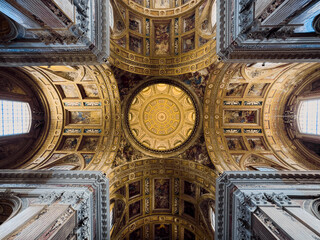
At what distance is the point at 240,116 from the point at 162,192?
10.9 metres

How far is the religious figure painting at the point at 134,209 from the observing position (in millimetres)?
15454

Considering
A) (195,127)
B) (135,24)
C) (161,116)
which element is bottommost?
(195,127)

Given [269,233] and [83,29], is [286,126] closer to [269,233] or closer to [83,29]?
[269,233]

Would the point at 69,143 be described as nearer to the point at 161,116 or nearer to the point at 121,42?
the point at 161,116

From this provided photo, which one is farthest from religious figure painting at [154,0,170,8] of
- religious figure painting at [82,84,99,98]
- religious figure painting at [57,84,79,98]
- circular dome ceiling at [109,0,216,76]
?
religious figure painting at [57,84,79,98]

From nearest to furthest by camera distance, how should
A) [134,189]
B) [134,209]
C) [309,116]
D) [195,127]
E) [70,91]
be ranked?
1. [309,116]
2. [70,91]
3. [195,127]
4. [134,189]
5. [134,209]

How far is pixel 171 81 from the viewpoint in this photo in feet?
49.6

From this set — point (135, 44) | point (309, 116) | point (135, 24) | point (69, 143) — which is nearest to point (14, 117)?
point (69, 143)

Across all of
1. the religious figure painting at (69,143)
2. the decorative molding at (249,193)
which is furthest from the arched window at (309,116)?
the religious figure painting at (69,143)

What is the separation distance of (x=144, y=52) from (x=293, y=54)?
1104 cm

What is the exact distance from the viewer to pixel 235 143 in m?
15.1

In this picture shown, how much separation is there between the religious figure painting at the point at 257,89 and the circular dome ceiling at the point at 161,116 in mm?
5721

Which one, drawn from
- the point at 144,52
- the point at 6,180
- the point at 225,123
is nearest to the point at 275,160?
the point at 225,123

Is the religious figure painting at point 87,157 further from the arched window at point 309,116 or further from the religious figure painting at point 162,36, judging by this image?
the arched window at point 309,116
